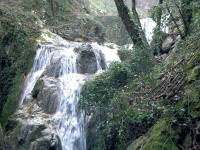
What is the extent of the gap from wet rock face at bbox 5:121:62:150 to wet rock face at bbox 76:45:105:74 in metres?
3.62

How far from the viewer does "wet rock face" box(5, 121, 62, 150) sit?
6.46 m

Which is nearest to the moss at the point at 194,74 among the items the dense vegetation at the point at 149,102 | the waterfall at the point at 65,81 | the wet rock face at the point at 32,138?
the dense vegetation at the point at 149,102

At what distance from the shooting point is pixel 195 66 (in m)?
4.09

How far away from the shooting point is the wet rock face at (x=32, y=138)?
6.46 meters

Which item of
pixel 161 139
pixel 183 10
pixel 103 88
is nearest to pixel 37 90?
pixel 103 88

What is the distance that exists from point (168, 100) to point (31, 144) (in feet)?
Answer: 14.4

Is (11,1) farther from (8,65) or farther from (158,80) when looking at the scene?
(158,80)

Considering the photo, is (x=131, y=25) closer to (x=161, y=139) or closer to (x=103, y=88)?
(x=103, y=88)

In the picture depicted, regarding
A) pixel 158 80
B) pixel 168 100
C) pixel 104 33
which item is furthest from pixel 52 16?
pixel 168 100

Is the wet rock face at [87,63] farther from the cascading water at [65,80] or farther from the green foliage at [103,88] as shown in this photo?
the green foliage at [103,88]

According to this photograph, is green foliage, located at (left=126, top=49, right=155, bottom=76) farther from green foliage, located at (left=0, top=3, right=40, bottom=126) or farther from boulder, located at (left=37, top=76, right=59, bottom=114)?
green foliage, located at (left=0, top=3, right=40, bottom=126)

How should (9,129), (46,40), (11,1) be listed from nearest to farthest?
(9,129) → (46,40) → (11,1)

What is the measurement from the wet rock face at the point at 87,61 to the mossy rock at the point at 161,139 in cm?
646

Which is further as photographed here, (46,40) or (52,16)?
(52,16)
